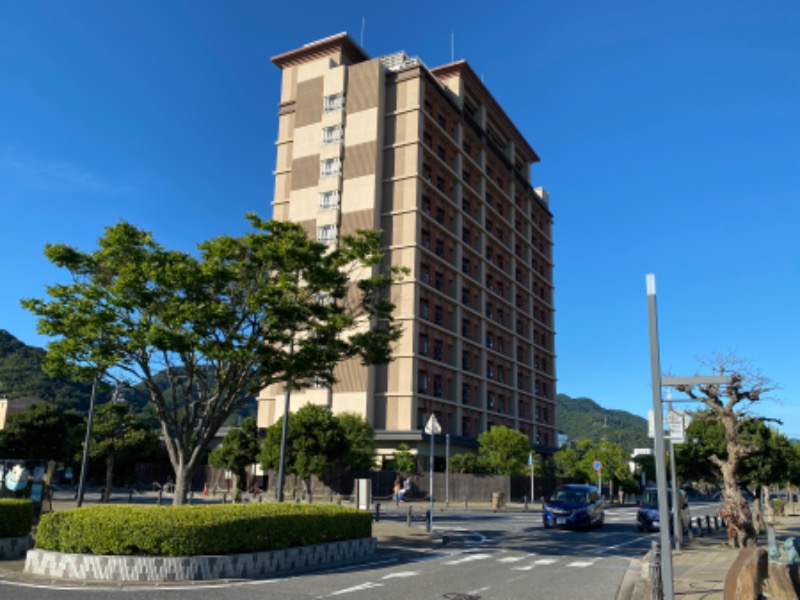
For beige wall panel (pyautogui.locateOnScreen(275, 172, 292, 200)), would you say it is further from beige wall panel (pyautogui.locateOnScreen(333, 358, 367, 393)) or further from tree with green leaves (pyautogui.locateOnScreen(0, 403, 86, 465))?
tree with green leaves (pyautogui.locateOnScreen(0, 403, 86, 465))

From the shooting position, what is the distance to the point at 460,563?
642 inches

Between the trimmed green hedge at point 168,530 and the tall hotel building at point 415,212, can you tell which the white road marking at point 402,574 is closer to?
the trimmed green hedge at point 168,530

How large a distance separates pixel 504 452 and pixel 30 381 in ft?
222

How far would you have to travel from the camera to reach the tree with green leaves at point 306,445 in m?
35.0

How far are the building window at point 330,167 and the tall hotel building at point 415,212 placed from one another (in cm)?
11

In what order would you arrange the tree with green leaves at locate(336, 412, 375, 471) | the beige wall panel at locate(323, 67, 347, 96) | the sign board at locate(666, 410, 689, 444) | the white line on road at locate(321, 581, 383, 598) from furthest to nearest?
the beige wall panel at locate(323, 67, 347, 96) → the tree with green leaves at locate(336, 412, 375, 471) → the sign board at locate(666, 410, 689, 444) → the white line on road at locate(321, 581, 383, 598)

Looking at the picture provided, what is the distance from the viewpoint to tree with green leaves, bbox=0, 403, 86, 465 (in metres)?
47.6

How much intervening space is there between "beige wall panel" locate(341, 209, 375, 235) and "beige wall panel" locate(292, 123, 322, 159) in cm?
750

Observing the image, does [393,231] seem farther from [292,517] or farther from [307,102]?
[292,517]

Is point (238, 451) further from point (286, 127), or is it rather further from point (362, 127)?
point (286, 127)

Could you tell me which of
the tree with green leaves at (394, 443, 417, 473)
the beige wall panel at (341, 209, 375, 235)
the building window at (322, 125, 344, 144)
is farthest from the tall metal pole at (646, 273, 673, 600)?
the building window at (322, 125, 344, 144)

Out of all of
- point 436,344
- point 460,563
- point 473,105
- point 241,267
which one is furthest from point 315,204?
point 460,563

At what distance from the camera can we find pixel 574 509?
89.9ft

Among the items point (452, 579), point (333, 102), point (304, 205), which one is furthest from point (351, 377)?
point (452, 579)
